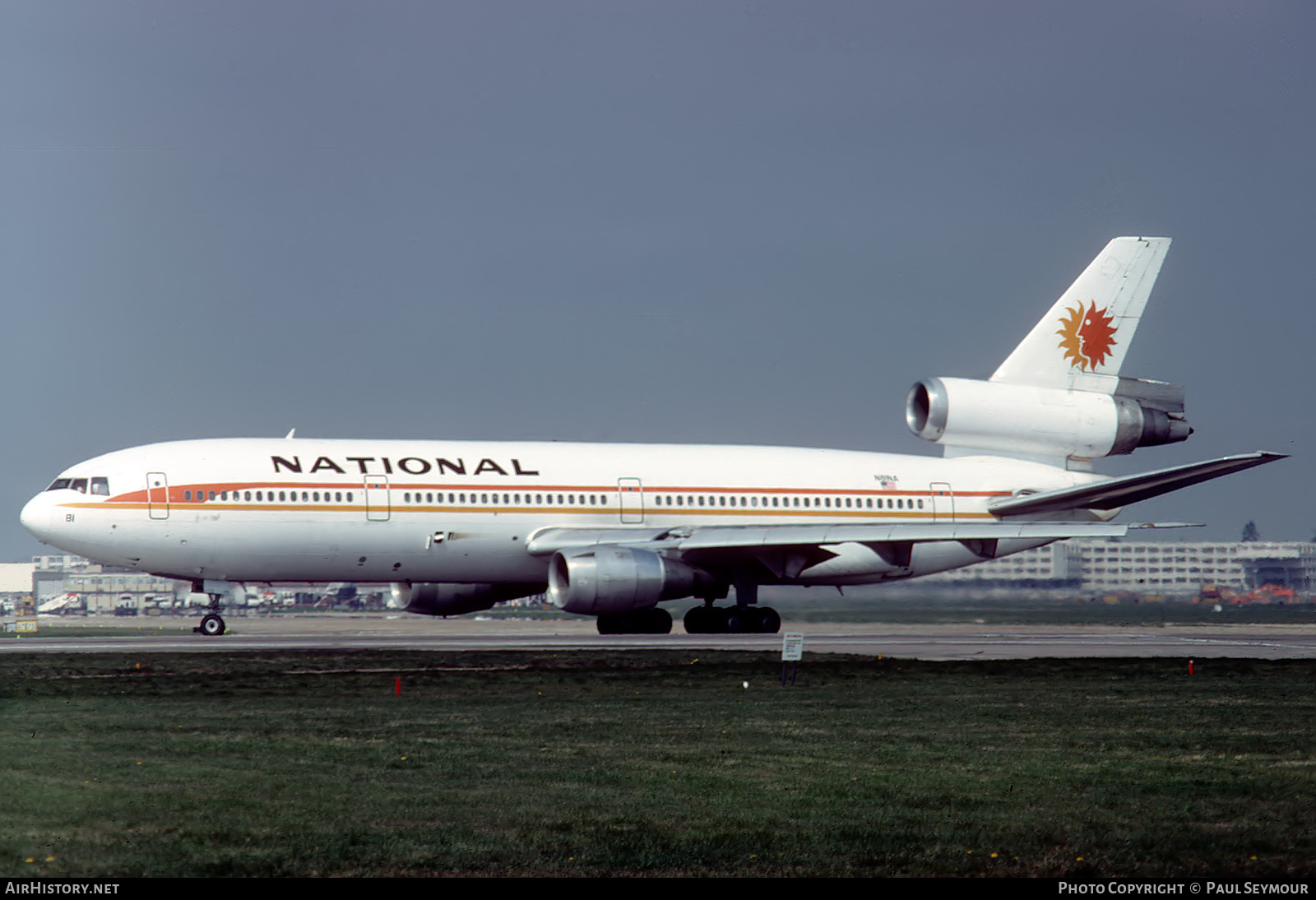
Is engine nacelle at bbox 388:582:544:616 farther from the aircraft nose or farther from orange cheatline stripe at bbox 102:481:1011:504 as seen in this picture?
the aircraft nose

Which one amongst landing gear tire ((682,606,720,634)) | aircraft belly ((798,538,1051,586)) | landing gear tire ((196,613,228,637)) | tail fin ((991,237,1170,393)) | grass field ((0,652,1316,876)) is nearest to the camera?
grass field ((0,652,1316,876))

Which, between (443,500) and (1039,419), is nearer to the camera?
(443,500)

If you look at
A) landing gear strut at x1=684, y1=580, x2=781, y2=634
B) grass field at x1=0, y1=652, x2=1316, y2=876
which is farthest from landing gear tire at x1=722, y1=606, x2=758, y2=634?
grass field at x1=0, y1=652, x2=1316, y2=876

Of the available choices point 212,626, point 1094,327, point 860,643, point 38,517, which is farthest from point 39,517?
point 1094,327

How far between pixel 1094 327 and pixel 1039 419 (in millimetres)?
3482

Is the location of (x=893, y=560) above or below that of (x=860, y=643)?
above

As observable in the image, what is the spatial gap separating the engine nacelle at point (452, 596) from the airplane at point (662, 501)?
0.22 ft

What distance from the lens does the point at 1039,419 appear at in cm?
4128

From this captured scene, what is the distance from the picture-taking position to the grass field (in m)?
8.29

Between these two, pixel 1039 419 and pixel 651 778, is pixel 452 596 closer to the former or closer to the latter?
pixel 1039 419

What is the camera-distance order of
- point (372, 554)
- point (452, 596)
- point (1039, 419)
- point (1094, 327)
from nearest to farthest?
point (372, 554), point (452, 596), point (1039, 419), point (1094, 327)

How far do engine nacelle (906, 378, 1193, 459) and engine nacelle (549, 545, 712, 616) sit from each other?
10.4 m

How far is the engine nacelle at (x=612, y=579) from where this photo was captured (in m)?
32.7

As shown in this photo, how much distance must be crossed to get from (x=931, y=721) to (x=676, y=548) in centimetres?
1959
